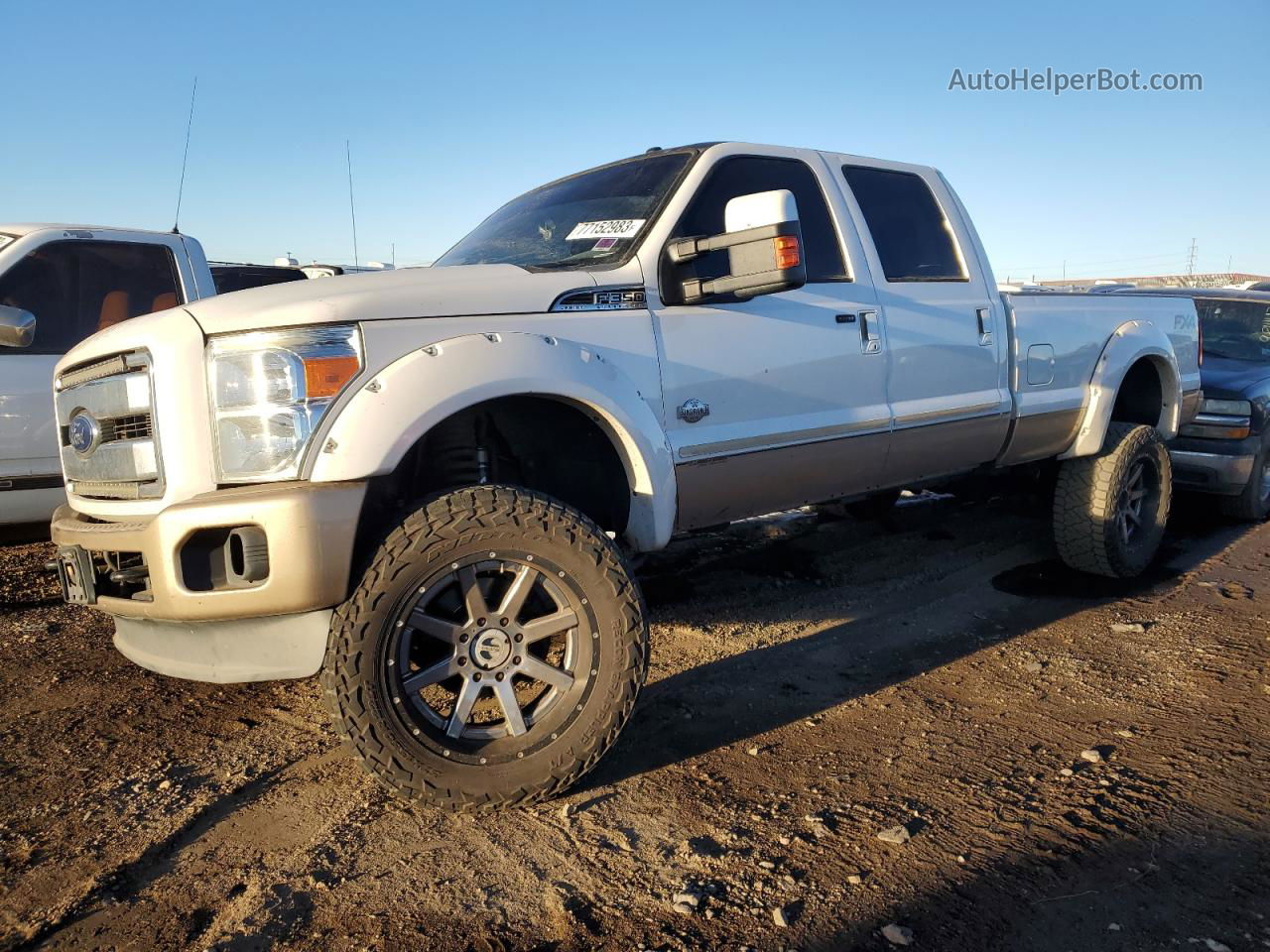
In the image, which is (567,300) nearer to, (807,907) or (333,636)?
(333,636)

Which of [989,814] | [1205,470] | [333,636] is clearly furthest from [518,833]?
[1205,470]

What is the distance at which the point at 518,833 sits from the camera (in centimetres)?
259

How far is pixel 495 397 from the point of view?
269 cm

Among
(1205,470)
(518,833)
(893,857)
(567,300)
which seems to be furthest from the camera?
(1205,470)

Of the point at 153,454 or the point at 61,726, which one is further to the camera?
the point at 61,726

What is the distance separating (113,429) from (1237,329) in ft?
26.2

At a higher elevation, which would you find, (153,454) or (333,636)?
(153,454)

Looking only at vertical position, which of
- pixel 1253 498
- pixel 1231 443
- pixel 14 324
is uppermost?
pixel 14 324

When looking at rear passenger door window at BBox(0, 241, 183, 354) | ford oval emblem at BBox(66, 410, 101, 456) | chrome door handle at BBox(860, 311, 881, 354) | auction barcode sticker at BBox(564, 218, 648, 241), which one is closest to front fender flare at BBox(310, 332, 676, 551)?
auction barcode sticker at BBox(564, 218, 648, 241)

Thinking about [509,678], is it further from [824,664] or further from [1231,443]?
[1231,443]

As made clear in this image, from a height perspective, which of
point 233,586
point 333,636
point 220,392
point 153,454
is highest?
point 220,392

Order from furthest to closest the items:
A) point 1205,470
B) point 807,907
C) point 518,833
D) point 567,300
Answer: point 1205,470 → point 567,300 → point 518,833 → point 807,907

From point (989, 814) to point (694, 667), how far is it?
1.41m

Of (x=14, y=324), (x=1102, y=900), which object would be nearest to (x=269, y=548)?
(x=1102, y=900)
